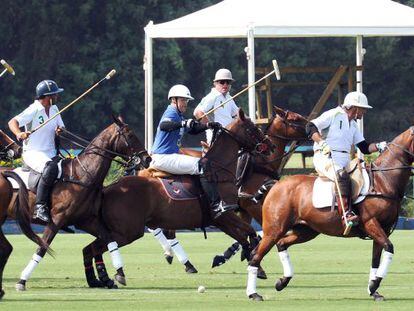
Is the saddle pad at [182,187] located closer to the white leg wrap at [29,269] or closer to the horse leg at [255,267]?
the white leg wrap at [29,269]

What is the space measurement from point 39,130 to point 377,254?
411 cm

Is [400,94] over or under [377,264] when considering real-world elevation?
under

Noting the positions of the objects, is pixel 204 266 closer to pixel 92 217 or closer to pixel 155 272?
pixel 155 272

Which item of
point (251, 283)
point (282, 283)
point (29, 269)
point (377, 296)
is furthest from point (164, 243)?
point (377, 296)

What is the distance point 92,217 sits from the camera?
56.1 feet

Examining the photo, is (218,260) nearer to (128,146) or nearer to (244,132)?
(244,132)

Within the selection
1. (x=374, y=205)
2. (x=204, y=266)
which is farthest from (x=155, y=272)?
(x=374, y=205)

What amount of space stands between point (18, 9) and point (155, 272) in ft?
105

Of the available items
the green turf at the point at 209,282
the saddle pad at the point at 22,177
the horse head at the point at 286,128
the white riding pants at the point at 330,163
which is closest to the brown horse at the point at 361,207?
the white riding pants at the point at 330,163

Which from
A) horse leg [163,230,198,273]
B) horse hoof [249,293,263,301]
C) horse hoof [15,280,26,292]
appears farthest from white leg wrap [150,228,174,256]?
horse hoof [249,293,263,301]

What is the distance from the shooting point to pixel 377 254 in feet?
51.5

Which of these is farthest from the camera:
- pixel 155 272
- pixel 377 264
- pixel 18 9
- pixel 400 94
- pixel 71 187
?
pixel 400 94

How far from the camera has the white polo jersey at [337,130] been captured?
16.3 m

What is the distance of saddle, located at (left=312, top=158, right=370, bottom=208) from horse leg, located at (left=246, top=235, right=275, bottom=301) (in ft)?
2.13
